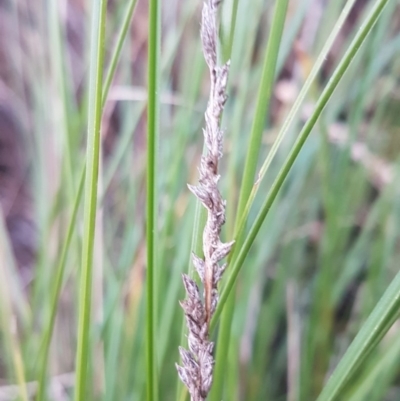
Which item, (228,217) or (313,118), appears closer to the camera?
(313,118)

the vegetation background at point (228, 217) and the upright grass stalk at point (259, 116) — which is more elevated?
the upright grass stalk at point (259, 116)

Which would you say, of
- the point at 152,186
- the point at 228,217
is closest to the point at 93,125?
the point at 152,186

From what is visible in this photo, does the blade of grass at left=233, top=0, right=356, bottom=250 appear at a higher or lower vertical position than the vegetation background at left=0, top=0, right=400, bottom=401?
higher

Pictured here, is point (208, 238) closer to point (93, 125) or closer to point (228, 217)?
point (93, 125)

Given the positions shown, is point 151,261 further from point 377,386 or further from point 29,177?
point 29,177

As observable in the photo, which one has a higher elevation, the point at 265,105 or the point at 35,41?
the point at 265,105

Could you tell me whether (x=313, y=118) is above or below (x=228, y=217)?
above

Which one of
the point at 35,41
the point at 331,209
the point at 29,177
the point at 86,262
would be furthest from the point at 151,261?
the point at 29,177
